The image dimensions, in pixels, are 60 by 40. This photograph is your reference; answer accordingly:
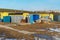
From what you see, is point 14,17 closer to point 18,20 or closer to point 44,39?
point 18,20

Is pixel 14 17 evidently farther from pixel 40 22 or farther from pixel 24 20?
pixel 40 22

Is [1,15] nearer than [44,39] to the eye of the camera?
No

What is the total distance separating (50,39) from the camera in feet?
19.9

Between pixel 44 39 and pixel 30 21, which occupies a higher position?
pixel 44 39

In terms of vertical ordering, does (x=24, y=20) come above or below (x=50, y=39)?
below

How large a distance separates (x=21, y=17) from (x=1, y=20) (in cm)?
380

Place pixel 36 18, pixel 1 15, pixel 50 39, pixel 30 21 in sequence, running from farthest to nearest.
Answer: pixel 1 15
pixel 36 18
pixel 30 21
pixel 50 39

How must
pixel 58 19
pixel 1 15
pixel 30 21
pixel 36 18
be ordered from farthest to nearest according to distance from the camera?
pixel 58 19
pixel 1 15
pixel 36 18
pixel 30 21

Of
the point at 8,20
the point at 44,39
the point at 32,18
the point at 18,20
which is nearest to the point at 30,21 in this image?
the point at 32,18

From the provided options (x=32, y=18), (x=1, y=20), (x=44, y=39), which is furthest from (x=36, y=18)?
(x=44, y=39)

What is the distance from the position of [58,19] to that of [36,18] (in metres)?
6.93

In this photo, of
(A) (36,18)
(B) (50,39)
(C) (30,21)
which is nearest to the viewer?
(B) (50,39)

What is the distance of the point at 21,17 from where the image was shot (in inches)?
1013

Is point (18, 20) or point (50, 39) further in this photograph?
point (18, 20)
